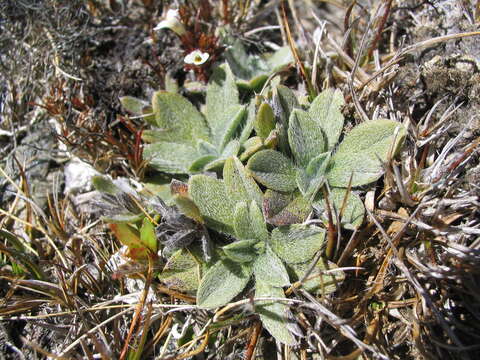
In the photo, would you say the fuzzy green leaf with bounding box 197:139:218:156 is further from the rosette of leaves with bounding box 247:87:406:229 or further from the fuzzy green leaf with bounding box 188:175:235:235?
the rosette of leaves with bounding box 247:87:406:229

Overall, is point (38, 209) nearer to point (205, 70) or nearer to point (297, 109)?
point (205, 70)

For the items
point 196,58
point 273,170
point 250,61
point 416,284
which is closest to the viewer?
point 416,284

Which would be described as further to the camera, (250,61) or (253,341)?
(250,61)

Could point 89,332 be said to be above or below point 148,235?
below

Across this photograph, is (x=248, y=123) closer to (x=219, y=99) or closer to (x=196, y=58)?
(x=219, y=99)

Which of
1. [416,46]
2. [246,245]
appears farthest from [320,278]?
[416,46]

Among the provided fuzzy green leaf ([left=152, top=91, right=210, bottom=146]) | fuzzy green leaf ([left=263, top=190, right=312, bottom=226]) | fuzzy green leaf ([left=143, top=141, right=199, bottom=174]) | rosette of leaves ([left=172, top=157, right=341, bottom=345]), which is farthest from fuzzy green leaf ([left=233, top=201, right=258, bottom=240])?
fuzzy green leaf ([left=152, top=91, right=210, bottom=146])

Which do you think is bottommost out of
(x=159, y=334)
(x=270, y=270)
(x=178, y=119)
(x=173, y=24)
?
(x=159, y=334)

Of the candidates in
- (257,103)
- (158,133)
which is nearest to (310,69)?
(257,103)
